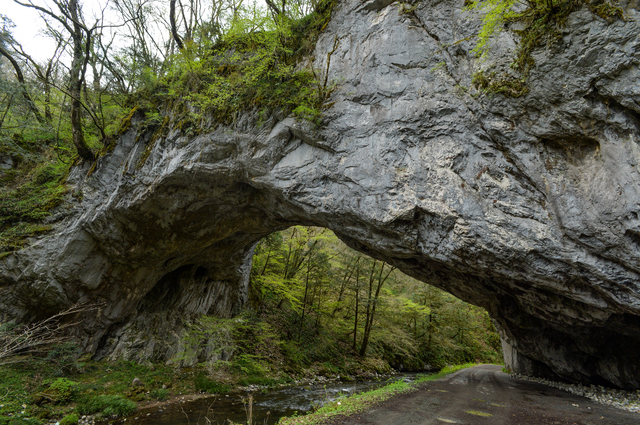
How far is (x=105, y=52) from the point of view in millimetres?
9578

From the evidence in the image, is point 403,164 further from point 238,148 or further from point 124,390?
point 124,390

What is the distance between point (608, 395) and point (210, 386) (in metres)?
11.3

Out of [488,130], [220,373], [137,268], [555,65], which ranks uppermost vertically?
[555,65]

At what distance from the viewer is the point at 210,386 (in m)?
9.23

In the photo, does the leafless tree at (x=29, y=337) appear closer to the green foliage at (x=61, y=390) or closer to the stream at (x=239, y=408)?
the green foliage at (x=61, y=390)

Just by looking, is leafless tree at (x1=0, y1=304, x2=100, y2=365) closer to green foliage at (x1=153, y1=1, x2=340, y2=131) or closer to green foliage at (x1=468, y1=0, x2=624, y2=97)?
green foliage at (x1=153, y1=1, x2=340, y2=131)

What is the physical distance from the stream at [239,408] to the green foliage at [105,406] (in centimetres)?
29

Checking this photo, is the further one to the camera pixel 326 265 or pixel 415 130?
pixel 326 265

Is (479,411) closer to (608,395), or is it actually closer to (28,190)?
(608,395)

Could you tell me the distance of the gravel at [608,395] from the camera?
6910mm

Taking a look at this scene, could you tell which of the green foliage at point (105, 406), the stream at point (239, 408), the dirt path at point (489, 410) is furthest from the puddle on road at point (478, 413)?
the green foliage at point (105, 406)

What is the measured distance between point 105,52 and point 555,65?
12.0 m

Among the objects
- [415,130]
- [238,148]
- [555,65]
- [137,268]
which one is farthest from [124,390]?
[555,65]

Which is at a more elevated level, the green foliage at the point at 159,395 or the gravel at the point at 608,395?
the gravel at the point at 608,395
